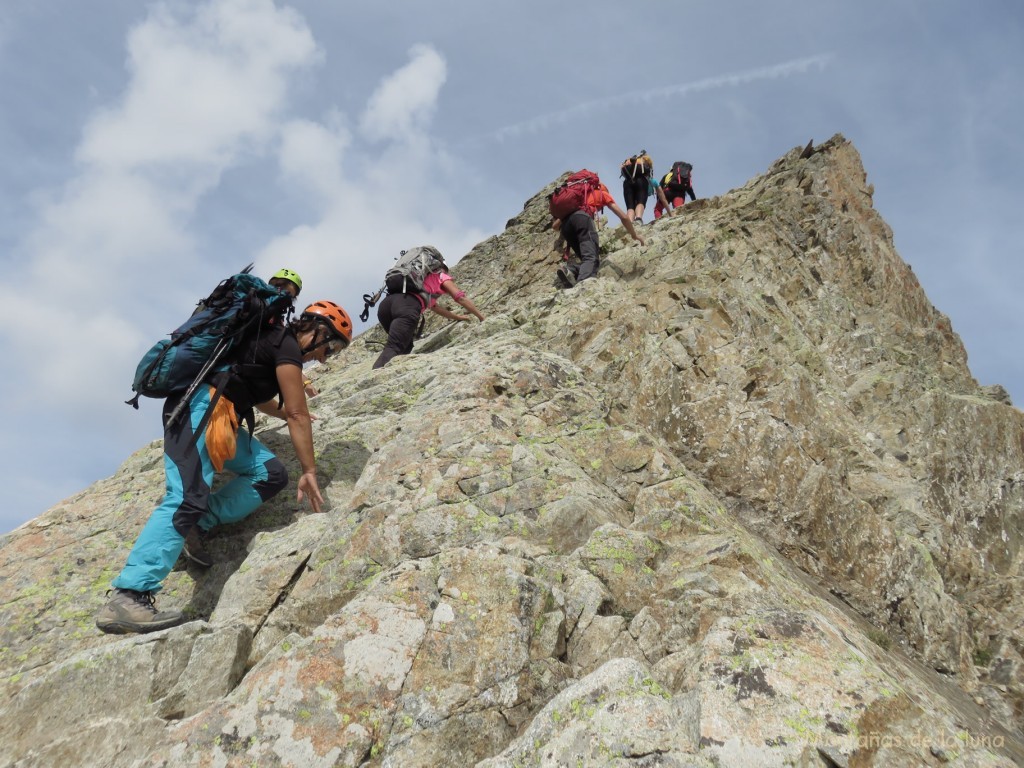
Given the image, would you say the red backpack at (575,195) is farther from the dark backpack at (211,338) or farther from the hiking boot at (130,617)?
the hiking boot at (130,617)

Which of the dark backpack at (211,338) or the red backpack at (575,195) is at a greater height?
the red backpack at (575,195)

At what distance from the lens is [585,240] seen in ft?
57.5

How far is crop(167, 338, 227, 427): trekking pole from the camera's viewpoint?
25.2 ft

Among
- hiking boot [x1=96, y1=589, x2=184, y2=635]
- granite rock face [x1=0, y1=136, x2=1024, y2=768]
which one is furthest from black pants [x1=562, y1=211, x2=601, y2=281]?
hiking boot [x1=96, y1=589, x2=184, y2=635]

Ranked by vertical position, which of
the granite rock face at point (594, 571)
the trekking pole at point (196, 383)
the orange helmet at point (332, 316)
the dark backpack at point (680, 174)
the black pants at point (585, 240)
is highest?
the dark backpack at point (680, 174)

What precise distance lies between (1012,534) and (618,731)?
12.6 meters

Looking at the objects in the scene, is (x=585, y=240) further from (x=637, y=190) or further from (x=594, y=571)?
(x=594, y=571)

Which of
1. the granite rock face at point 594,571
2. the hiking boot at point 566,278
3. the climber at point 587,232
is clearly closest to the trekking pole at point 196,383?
the granite rock face at point 594,571

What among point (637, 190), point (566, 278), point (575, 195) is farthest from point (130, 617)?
point (637, 190)

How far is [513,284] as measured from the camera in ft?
72.1

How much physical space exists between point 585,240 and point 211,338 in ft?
37.6

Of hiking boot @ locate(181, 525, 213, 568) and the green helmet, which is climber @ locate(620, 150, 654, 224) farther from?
hiking boot @ locate(181, 525, 213, 568)

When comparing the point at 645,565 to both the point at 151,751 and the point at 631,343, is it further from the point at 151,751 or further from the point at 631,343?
the point at 631,343

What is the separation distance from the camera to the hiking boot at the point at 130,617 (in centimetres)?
666
